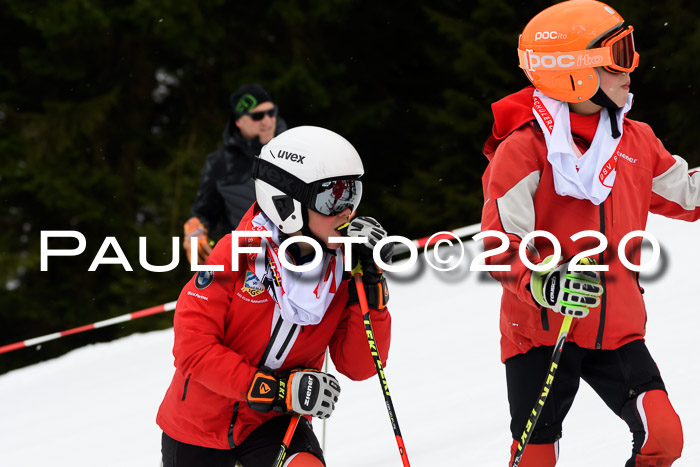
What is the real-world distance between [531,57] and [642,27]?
29.1ft

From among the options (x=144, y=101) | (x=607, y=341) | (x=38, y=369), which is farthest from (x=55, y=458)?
(x=144, y=101)

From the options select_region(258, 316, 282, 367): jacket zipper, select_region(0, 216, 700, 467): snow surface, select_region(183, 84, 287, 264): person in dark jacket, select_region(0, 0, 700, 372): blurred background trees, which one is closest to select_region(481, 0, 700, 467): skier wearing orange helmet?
select_region(258, 316, 282, 367): jacket zipper

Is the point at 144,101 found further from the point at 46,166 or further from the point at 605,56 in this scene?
the point at 605,56

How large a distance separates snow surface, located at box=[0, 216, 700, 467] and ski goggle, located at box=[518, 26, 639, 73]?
195 centimetres

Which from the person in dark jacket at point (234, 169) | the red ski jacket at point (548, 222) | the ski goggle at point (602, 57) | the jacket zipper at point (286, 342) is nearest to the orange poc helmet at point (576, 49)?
the ski goggle at point (602, 57)

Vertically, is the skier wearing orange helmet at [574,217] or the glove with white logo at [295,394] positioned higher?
the skier wearing orange helmet at [574,217]

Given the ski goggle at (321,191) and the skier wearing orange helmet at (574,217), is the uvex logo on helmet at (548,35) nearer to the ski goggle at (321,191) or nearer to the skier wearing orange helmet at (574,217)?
the skier wearing orange helmet at (574,217)

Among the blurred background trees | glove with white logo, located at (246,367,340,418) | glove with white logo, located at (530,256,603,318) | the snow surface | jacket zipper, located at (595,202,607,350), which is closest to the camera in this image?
glove with white logo, located at (530,256,603,318)

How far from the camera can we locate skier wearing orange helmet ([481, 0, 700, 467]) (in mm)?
2801

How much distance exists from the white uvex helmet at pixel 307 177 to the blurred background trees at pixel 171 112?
9483 millimetres

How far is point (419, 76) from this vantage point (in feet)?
45.4

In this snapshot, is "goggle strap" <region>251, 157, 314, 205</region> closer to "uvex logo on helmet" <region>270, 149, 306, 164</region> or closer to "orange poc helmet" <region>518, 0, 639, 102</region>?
"uvex logo on helmet" <region>270, 149, 306, 164</region>

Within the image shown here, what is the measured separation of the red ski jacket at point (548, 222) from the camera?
2.82 metres

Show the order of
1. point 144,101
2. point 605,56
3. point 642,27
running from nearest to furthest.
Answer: point 605,56 → point 642,27 → point 144,101
